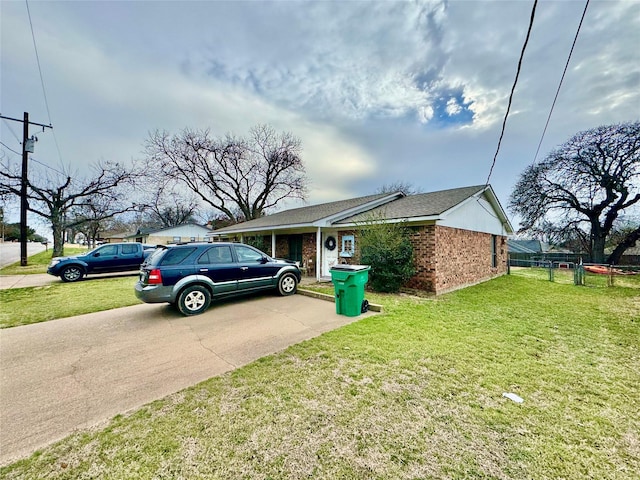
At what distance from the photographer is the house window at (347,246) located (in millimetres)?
10766

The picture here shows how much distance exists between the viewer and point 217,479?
68.7 inches

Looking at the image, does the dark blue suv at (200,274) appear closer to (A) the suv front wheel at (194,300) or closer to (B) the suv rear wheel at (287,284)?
(A) the suv front wheel at (194,300)

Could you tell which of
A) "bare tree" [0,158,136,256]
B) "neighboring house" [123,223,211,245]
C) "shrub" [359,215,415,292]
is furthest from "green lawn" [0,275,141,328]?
"neighboring house" [123,223,211,245]

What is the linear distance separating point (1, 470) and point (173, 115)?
1510cm

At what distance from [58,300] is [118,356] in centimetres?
576

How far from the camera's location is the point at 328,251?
11.7 meters

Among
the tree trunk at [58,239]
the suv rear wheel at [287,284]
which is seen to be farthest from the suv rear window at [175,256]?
the tree trunk at [58,239]

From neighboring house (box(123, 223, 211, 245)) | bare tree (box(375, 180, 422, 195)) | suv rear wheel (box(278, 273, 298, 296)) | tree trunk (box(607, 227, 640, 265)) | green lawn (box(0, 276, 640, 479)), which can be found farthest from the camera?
bare tree (box(375, 180, 422, 195))

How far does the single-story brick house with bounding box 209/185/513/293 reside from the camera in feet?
28.6

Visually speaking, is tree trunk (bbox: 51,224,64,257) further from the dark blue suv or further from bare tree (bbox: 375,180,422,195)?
bare tree (bbox: 375,180,422,195)

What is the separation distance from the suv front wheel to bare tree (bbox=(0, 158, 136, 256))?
2031cm

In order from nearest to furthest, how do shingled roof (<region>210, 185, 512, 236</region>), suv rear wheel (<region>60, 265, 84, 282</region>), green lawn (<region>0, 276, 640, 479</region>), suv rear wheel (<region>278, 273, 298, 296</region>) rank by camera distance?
green lawn (<region>0, 276, 640, 479</region>), suv rear wheel (<region>278, 273, 298, 296</region>), shingled roof (<region>210, 185, 512, 236</region>), suv rear wheel (<region>60, 265, 84, 282</region>)

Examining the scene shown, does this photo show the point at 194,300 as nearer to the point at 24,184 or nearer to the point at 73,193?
the point at 24,184

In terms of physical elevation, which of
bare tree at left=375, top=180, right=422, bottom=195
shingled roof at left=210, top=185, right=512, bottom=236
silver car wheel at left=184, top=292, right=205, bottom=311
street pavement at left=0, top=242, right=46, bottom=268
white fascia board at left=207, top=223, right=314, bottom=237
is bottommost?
silver car wheel at left=184, top=292, right=205, bottom=311
